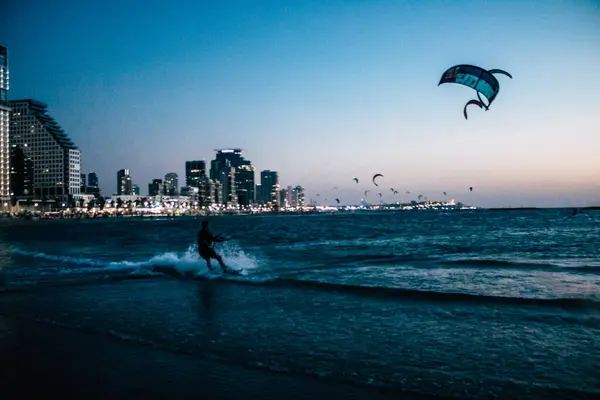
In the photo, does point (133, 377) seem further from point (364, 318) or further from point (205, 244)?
point (205, 244)

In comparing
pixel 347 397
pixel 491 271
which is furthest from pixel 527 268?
pixel 347 397

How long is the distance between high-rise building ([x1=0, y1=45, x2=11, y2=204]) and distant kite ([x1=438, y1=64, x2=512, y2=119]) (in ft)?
586

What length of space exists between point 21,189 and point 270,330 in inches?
8986

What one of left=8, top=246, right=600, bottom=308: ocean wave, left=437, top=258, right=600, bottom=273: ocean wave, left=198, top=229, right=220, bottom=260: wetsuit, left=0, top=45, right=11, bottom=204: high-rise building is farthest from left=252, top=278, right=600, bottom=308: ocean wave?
left=0, top=45, right=11, bottom=204: high-rise building

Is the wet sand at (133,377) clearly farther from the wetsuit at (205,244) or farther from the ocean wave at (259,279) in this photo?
the wetsuit at (205,244)

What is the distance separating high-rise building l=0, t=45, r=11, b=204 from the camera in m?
162

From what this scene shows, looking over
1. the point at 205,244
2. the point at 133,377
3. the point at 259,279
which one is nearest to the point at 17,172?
the point at 205,244

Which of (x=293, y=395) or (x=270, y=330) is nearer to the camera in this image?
(x=293, y=395)

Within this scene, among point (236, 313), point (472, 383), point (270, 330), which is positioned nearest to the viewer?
point (472, 383)

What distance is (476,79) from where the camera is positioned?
21047mm

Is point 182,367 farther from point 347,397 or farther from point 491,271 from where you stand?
point 491,271

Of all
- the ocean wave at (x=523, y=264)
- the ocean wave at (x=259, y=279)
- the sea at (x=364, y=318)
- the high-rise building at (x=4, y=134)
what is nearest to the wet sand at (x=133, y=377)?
the sea at (x=364, y=318)

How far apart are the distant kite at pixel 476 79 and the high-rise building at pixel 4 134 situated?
178535 millimetres

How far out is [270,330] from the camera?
812cm
